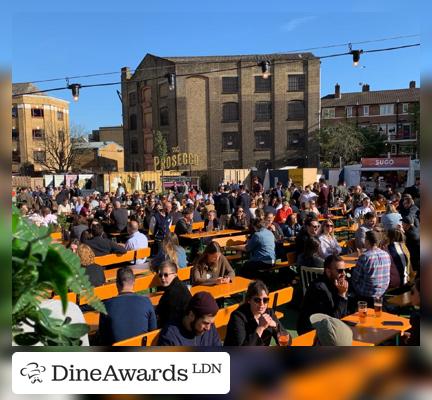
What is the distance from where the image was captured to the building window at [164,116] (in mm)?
41766

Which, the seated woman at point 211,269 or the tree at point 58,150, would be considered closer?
the seated woman at point 211,269

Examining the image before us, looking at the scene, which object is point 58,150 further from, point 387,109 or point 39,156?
point 387,109

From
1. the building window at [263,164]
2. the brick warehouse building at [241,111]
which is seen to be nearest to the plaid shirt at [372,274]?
the brick warehouse building at [241,111]

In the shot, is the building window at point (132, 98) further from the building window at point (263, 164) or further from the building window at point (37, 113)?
the building window at point (263, 164)

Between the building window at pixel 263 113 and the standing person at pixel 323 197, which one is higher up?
the building window at pixel 263 113

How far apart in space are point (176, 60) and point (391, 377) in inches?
1669

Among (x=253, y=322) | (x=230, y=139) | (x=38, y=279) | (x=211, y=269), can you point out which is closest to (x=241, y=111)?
(x=230, y=139)

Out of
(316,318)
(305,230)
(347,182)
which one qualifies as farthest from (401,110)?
(316,318)

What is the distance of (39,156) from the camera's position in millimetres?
48750

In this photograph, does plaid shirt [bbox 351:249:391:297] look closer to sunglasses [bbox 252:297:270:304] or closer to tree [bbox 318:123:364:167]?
sunglasses [bbox 252:297:270:304]

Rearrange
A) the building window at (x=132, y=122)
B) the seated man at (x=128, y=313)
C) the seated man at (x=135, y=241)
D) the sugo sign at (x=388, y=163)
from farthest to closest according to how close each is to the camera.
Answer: the building window at (x=132, y=122) < the sugo sign at (x=388, y=163) < the seated man at (x=135, y=241) < the seated man at (x=128, y=313)

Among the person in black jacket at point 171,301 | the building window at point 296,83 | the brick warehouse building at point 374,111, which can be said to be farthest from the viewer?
the brick warehouse building at point 374,111

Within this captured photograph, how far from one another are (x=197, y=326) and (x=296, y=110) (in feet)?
133

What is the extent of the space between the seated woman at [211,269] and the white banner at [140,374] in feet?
12.9
